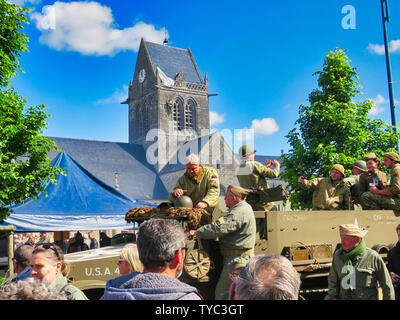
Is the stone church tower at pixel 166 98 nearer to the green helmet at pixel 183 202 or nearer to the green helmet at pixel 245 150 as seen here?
the green helmet at pixel 245 150

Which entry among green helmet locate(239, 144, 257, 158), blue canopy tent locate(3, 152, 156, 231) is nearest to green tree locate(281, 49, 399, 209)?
blue canopy tent locate(3, 152, 156, 231)

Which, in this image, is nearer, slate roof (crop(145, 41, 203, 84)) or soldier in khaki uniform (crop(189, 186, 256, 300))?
soldier in khaki uniform (crop(189, 186, 256, 300))

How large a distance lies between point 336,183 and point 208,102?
208 feet

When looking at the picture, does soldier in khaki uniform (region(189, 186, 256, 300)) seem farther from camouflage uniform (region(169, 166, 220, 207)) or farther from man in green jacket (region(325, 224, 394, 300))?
camouflage uniform (region(169, 166, 220, 207))

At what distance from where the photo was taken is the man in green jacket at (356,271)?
4824mm

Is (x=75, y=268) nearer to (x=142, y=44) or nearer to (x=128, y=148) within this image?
(x=128, y=148)

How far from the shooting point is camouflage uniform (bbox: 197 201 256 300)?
5.69 metres

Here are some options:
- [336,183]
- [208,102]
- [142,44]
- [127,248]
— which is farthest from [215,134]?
[127,248]

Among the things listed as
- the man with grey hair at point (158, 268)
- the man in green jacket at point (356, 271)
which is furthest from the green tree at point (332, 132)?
the man with grey hair at point (158, 268)

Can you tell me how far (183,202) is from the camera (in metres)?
6.85

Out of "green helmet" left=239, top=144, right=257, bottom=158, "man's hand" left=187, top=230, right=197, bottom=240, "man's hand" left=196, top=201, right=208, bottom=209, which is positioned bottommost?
"man's hand" left=187, top=230, right=197, bottom=240

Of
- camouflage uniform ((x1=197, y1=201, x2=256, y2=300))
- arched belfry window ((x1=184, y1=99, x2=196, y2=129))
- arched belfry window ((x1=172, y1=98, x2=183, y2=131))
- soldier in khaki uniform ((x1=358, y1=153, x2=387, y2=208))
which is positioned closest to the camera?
camouflage uniform ((x1=197, y1=201, x2=256, y2=300))

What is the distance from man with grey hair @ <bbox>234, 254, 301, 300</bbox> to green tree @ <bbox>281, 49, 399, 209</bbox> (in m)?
14.3

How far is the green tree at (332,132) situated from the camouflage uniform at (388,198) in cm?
812
